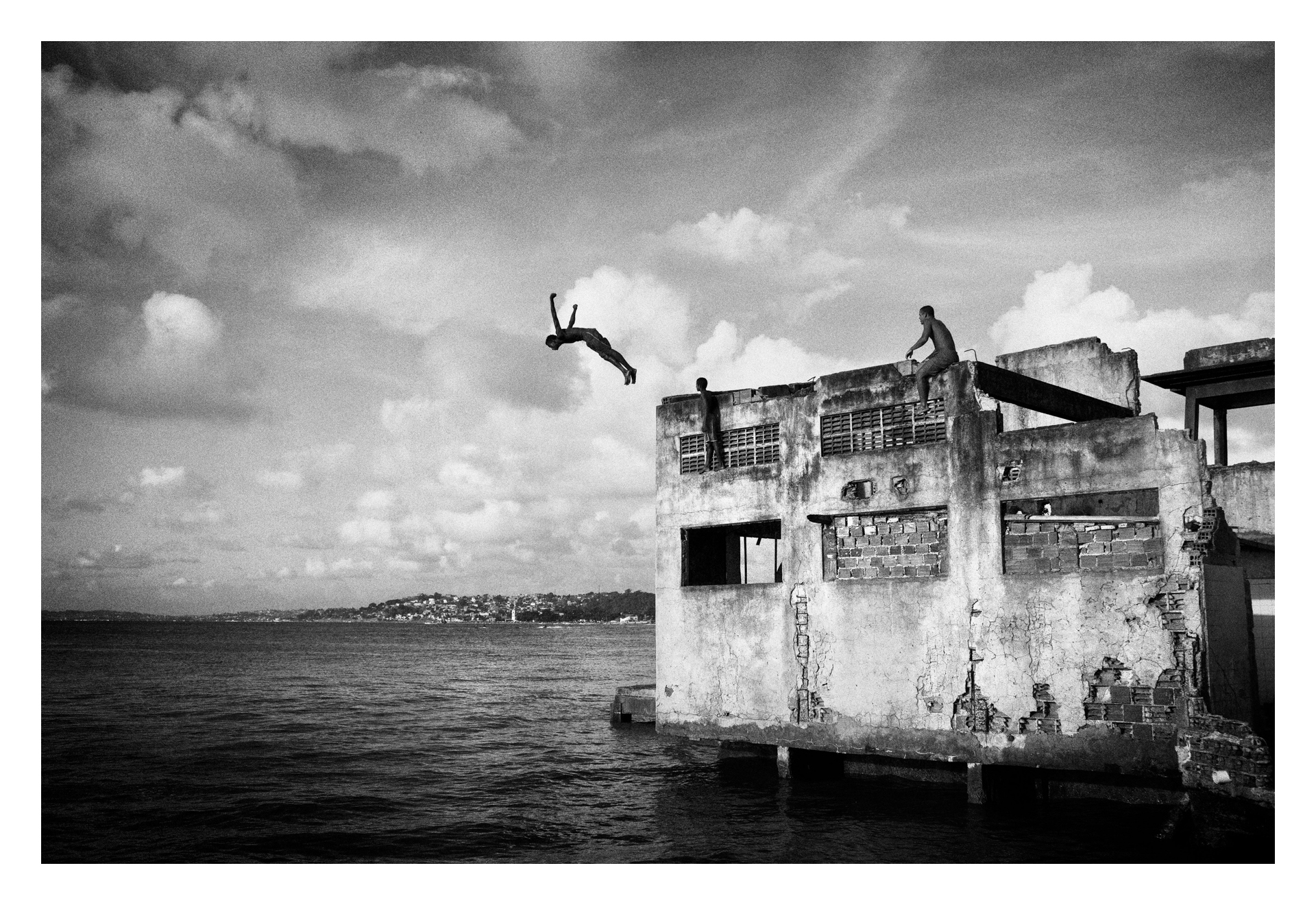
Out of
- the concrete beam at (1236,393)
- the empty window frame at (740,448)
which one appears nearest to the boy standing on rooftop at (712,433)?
the empty window frame at (740,448)

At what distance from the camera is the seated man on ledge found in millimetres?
14102

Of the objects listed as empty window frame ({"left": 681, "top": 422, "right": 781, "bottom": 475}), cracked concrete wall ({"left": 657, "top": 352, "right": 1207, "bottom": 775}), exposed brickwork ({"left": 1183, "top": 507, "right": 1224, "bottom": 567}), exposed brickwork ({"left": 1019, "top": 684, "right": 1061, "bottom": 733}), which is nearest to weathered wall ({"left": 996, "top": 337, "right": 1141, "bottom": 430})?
cracked concrete wall ({"left": 657, "top": 352, "right": 1207, "bottom": 775})

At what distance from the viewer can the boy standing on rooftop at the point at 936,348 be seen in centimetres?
1437

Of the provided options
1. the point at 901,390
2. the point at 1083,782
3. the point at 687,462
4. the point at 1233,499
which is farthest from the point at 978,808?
the point at 1233,499

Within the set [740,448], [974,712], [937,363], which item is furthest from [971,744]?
[740,448]

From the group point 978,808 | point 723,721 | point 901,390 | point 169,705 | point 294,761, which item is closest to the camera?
point 978,808

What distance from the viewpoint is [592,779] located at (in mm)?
18750

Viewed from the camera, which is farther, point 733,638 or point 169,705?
point 169,705

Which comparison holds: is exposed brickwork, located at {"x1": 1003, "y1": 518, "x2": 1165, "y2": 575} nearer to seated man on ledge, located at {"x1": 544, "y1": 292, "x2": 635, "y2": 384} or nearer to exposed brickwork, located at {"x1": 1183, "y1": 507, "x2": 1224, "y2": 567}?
exposed brickwork, located at {"x1": 1183, "y1": 507, "x2": 1224, "y2": 567}

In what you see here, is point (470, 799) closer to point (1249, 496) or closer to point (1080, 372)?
point (1080, 372)

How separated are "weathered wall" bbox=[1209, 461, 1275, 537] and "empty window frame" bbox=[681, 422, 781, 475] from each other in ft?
24.6

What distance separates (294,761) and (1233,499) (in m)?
19.6

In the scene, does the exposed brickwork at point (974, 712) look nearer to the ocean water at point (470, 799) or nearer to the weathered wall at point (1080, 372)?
the ocean water at point (470, 799)

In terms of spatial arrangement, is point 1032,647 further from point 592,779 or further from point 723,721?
point 592,779
